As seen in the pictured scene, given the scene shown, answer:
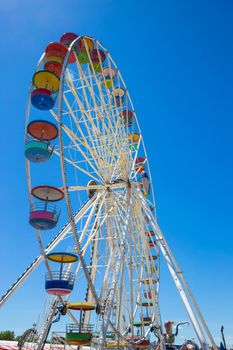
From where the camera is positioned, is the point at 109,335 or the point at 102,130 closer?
the point at 109,335

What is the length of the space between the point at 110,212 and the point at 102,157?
2.83 meters

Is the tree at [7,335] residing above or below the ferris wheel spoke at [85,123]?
below

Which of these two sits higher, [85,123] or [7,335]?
[85,123]

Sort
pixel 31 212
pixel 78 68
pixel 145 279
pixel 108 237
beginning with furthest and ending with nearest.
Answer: pixel 145 279 → pixel 108 237 → pixel 78 68 → pixel 31 212

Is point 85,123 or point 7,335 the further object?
point 7,335

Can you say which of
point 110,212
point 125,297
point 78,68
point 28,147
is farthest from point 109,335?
point 78,68

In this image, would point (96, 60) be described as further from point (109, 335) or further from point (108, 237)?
point (109, 335)

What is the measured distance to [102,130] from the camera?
1512 cm

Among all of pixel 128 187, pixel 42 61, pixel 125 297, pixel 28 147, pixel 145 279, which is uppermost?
pixel 42 61

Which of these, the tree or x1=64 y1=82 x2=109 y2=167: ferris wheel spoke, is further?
the tree

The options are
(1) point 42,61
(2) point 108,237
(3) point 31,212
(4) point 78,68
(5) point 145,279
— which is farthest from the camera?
(5) point 145,279

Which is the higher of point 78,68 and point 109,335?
point 78,68

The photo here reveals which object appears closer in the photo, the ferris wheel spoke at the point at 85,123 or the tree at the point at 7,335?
the ferris wheel spoke at the point at 85,123

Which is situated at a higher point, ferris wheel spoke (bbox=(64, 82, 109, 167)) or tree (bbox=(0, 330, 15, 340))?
ferris wheel spoke (bbox=(64, 82, 109, 167))
